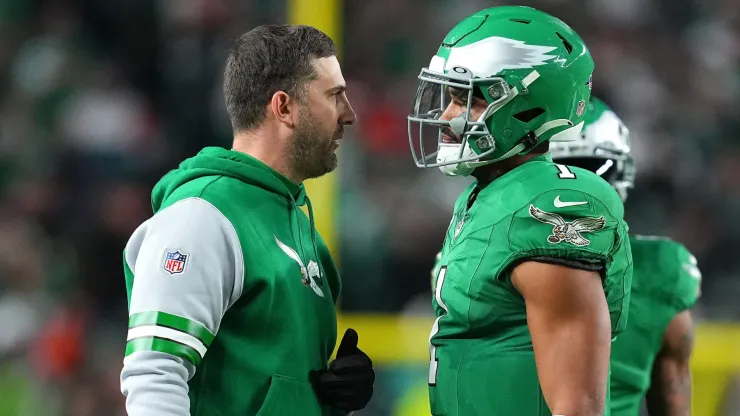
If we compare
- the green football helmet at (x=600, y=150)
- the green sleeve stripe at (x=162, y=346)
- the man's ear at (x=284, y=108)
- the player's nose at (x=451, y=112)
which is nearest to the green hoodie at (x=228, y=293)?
the green sleeve stripe at (x=162, y=346)

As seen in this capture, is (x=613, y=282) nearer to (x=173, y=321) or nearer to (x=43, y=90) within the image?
(x=173, y=321)

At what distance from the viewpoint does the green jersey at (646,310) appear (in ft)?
7.72

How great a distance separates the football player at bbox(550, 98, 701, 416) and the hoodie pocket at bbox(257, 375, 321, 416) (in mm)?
775

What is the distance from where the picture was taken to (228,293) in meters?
1.84

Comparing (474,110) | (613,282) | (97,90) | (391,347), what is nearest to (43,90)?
(97,90)

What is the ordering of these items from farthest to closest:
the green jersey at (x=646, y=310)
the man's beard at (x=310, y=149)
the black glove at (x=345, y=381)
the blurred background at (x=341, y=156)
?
the blurred background at (x=341, y=156) < the green jersey at (x=646, y=310) < the man's beard at (x=310, y=149) < the black glove at (x=345, y=381)

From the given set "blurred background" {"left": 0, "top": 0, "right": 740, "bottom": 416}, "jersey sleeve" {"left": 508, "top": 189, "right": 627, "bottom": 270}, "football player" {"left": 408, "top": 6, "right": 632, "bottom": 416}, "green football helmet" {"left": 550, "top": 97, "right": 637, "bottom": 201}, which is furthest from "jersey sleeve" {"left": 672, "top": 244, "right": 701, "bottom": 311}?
"blurred background" {"left": 0, "top": 0, "right": 740, "bottom": 416}

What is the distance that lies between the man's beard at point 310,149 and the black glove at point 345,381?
0.37 metres

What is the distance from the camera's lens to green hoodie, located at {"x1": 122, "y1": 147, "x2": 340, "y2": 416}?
1770 millimetres

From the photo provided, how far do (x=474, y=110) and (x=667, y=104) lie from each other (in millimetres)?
2792

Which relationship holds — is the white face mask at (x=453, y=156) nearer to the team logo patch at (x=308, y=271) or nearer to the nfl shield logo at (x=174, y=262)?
the team logo patch at (x=308, y=271)

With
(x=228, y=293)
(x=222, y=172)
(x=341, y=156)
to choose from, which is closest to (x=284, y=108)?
(x=222, y=172)

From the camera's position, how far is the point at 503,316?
1785 mm

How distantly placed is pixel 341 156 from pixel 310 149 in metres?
2.30
